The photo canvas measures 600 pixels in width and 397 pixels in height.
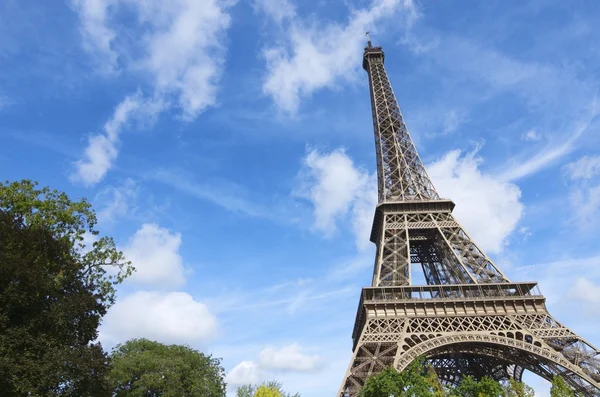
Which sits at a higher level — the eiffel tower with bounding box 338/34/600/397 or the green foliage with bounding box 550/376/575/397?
the eiffel tower with bounding box 338/34/600/397

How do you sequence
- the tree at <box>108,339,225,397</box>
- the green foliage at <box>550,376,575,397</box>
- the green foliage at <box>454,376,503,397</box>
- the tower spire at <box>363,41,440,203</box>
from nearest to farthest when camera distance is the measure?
the green foliage at <box>550,376,575,397</box> < the green foliage at <box>454,376,503,397</box> < the tree at <box>108,339,225,397</box> < the tower spire at <box>363,41,440,203</box>

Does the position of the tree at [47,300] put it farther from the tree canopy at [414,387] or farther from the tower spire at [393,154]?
the tower spire at [393,154]

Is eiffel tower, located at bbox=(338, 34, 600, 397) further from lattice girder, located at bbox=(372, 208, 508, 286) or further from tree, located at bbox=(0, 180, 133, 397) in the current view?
tree, located at bbox=(0, 180, 133, 397)

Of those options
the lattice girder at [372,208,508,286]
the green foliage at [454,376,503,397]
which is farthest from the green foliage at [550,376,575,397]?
the lattice girder at [372,208,508,286]

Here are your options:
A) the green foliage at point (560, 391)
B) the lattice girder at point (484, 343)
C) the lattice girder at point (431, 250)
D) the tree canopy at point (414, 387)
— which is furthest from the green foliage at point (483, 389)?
the lattice girder at point (431, 250)

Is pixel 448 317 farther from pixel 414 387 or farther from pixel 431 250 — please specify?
pixel 431 250

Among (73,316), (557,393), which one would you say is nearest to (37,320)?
(73,316)

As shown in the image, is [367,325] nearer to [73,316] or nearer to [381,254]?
[381,254]

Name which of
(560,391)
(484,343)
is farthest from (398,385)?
(484,343)
